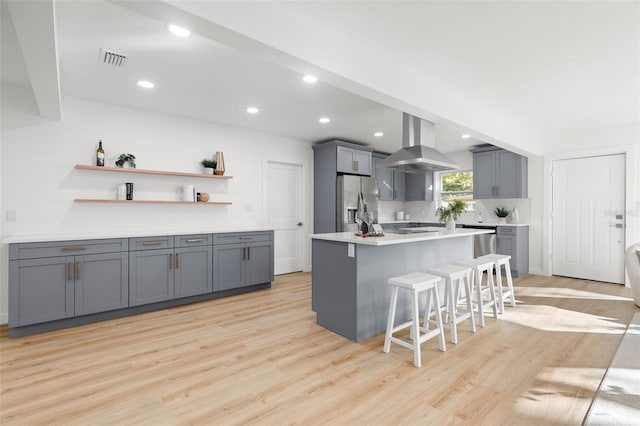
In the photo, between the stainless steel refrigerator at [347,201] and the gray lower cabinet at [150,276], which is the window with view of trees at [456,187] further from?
the gray lower cabinet at [150,276]

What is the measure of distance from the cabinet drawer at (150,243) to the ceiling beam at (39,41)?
161cm

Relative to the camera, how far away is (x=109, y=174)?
4.03 metres

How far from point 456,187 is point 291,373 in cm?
601

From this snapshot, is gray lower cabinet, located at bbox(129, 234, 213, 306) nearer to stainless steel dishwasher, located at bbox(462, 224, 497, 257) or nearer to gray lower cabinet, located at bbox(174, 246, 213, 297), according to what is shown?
gray lower cabinet, located at bbox(174, 246, 213, 297)

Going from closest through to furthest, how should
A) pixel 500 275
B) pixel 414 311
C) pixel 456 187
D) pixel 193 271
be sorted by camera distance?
1. pixel 414 311
2. pixel 500 275
3. pixel 193 271
4. pixel 456 187

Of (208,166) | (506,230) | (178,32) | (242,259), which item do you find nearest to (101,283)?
(242,259)

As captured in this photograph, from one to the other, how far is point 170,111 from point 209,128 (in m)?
0.65

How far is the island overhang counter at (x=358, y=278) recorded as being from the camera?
294 centimetres

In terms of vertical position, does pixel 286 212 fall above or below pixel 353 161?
below

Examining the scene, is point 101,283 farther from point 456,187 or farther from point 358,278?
point 456,187

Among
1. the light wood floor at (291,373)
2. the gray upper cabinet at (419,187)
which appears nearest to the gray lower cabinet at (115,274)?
the light wood floor at (291,373)

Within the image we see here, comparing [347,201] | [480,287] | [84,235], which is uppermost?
[347,201]

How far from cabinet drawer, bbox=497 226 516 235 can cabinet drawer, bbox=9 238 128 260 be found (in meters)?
5.85

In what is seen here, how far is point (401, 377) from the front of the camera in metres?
2.30
